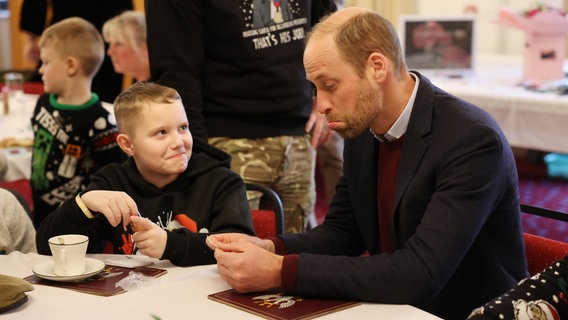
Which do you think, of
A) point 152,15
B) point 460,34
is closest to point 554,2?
point 460,34

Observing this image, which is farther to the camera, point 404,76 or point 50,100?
point 50,100

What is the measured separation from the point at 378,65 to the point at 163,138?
67 cm

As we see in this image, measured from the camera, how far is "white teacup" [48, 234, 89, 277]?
1864 mm

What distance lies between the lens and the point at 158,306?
1720 mm

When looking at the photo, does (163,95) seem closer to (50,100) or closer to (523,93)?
(50,100)

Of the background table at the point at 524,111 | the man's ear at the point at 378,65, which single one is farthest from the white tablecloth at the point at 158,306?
the background table at the point at 524,111

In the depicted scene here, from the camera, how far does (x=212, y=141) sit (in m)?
2.99

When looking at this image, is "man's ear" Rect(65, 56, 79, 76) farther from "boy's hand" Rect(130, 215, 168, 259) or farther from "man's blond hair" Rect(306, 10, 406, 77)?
"man's blond hair" Rect(306, 10, 406, 77)

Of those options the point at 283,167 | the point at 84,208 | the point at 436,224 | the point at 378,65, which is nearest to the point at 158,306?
the point at 84,208

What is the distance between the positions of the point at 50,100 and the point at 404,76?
1.91 meters

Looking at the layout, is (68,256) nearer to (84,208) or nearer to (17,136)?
(84,208)

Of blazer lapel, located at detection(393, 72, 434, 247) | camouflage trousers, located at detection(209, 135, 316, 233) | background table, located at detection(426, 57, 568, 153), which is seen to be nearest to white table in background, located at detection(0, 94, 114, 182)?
camouflage trousers, located at detection(209, 135, 316, 233)

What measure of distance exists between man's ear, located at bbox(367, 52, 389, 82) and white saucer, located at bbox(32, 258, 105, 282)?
2.59ft

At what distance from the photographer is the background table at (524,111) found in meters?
4.24
